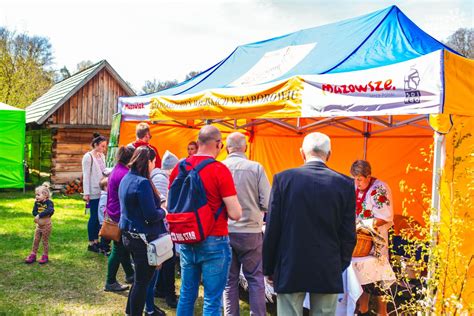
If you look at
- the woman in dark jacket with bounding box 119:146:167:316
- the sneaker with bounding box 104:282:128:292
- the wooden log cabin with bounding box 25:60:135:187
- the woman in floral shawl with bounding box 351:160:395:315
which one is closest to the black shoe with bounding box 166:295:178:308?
the sneaker with bounding box 104:282:128:292

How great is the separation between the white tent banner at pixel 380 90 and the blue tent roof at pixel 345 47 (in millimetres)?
273

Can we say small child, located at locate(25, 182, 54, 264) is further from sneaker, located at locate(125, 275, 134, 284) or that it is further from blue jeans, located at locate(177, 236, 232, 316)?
blue jeans, located at locate(177, 236, 232, 316)

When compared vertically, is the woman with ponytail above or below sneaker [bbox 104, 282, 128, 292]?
above

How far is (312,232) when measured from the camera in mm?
2658

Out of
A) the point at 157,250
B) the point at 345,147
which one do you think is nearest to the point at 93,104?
the point at 345,147

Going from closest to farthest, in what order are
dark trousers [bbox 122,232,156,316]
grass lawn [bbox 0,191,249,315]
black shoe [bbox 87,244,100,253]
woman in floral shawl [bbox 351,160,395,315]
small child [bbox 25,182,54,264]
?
1. dark trousers [bbox 122,232,156,316]
2. woman in floral shawl [bbox 351,160,395,315]
3. grass lawn [bbox 0,191,249,315]
4. small child [bbox 25,182,54,264]
5. black shoe [bbox 87,244,100,253]

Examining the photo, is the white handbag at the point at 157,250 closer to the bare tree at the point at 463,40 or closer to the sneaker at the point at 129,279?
the sneaker at the point at 129,279

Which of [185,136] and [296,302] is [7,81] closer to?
[185,136]

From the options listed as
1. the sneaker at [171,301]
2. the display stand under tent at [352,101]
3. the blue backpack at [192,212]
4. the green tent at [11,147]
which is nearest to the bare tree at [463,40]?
the display stand under tent at [352,101]

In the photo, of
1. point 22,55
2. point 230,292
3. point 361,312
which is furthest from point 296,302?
point 22,55

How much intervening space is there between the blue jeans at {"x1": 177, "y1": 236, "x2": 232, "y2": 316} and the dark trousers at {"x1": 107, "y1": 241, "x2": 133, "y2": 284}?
1532 mm

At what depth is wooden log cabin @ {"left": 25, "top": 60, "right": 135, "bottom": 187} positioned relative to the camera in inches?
595

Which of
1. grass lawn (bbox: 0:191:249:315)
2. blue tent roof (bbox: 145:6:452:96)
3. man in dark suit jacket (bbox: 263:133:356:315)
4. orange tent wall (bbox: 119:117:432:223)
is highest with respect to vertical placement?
blue tent roof (bbox: 145:6:452:96)

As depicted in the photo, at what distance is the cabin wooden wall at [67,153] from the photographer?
49.0ft
